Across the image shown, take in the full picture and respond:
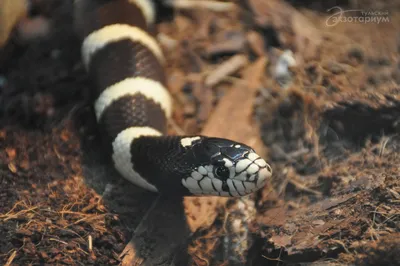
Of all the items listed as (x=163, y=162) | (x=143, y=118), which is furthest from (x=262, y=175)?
(x=143, y=118)

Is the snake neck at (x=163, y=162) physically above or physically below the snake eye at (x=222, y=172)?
below

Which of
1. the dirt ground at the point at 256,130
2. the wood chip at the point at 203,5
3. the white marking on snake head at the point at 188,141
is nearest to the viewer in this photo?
the dirt ground at the point at 256,130

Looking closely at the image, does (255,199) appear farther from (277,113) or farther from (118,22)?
(118,22)

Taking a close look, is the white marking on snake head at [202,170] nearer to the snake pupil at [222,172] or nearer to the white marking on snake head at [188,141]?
the snake pupil at [222,172]

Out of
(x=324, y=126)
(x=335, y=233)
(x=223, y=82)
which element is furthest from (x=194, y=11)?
(x=335, y=233)

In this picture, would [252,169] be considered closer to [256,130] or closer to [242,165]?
[242,165]

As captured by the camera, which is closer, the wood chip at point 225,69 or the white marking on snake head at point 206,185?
the white marking on snake head at point 206,185

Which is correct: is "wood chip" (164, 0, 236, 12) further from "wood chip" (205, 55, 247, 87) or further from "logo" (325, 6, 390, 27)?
"logo" (325, 6, 390, 27)

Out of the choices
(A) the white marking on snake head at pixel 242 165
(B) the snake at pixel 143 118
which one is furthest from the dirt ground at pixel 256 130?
(A) the white marking on snake head at pixel 242 165
